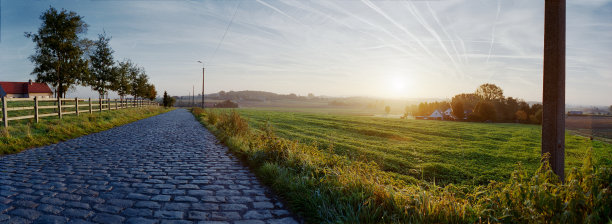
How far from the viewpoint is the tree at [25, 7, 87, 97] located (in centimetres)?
2367

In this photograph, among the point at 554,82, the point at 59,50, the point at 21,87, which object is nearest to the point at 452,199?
the point at 554,82

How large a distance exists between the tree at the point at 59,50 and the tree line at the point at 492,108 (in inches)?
2472

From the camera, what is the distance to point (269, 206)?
3.82m

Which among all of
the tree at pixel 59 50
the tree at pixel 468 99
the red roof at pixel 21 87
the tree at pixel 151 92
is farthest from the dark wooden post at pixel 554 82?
the red roof at pixel 21 87

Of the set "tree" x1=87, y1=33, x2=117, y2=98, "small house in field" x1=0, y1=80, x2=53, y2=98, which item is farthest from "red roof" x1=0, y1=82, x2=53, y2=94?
"tree" x1=87, y1=33, x2=117, y2=98

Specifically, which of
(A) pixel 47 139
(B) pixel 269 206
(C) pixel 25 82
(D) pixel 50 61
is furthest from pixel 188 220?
(C) pixel 25 82

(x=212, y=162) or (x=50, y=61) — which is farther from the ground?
(x=50, y=61)

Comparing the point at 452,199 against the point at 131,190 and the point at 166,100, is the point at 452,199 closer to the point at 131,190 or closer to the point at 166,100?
the point at 131,190

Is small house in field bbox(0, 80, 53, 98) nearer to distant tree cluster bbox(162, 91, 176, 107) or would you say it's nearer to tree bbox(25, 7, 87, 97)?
distant tree cluster bbox(162, 91, 176, 107)

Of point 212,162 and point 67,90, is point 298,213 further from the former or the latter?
point 67,90

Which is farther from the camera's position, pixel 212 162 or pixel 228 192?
pixel 212 162

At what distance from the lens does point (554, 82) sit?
299 cm

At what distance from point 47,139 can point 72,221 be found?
8.87 m

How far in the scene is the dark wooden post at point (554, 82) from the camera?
9.75 ft
